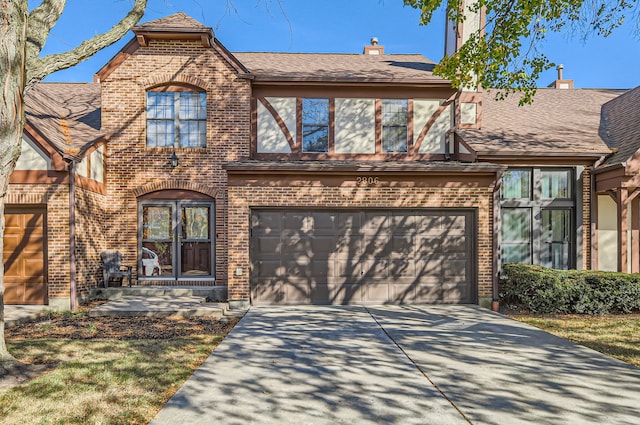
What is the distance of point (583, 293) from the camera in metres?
9.62

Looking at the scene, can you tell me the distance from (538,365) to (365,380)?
2.71 metres

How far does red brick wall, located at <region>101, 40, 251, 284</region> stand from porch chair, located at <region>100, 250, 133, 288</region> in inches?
13.2

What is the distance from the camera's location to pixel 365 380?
16.8 feet

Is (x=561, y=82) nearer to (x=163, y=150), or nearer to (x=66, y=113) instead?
(x=163, y=150)

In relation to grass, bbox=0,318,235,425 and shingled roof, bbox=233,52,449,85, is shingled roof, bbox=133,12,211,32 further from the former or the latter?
grass, bbox=0,318,235,425

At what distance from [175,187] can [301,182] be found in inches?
154

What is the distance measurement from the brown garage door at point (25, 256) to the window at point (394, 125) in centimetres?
972

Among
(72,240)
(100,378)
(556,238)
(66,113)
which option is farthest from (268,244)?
(556,238)

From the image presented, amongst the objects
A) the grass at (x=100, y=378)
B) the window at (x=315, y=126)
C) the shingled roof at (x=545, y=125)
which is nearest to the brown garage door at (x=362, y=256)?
the window at (x=315, y=126)

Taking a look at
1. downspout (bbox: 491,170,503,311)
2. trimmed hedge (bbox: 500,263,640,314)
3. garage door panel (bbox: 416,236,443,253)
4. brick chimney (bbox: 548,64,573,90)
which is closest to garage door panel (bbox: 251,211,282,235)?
garage door panel (bbox: 416,236,443,253)

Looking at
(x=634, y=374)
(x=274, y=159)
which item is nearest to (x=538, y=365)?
(x=634, y=374)

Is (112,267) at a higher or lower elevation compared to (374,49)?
lower

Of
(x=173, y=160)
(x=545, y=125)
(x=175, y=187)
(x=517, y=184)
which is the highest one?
(x=545, y=125)

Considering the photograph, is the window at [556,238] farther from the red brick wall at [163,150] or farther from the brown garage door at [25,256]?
the brown garage door at [25,256]
